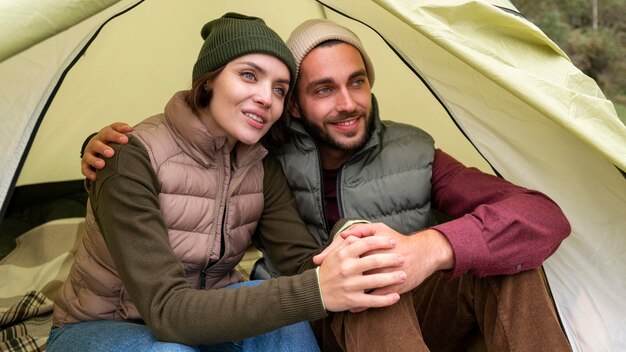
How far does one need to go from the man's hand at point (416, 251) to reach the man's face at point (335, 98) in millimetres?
358

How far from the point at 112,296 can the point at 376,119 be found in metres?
0.76

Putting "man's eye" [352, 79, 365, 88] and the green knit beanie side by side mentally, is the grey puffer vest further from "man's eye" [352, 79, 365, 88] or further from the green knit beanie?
the green knit beanie

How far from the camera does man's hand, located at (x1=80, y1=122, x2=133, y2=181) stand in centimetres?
121

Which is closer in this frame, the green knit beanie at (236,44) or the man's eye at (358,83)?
the green knit beanie at (236,44)

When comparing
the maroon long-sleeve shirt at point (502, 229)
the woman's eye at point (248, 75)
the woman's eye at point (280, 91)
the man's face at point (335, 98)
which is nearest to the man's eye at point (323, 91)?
the man's face at point (335, 98)

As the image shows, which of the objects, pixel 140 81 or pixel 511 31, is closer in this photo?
pixel 511 31

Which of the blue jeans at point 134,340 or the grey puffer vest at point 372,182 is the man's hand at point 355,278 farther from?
the grey puffer vest at point 372,182

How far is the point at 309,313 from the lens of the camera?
109 centimetres

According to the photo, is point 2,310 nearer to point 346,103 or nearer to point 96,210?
point 96,210

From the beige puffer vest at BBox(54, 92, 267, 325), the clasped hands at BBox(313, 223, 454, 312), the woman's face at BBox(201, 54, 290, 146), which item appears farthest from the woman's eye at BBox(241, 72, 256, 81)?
the clasped hands at BBox(313, 223, 454, 312)

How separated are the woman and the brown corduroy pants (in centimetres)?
6

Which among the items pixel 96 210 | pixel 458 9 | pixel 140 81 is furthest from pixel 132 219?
pixel 140 81

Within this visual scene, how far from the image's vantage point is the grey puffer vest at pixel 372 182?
4.96 ft

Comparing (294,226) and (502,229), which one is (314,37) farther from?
(502,229)
